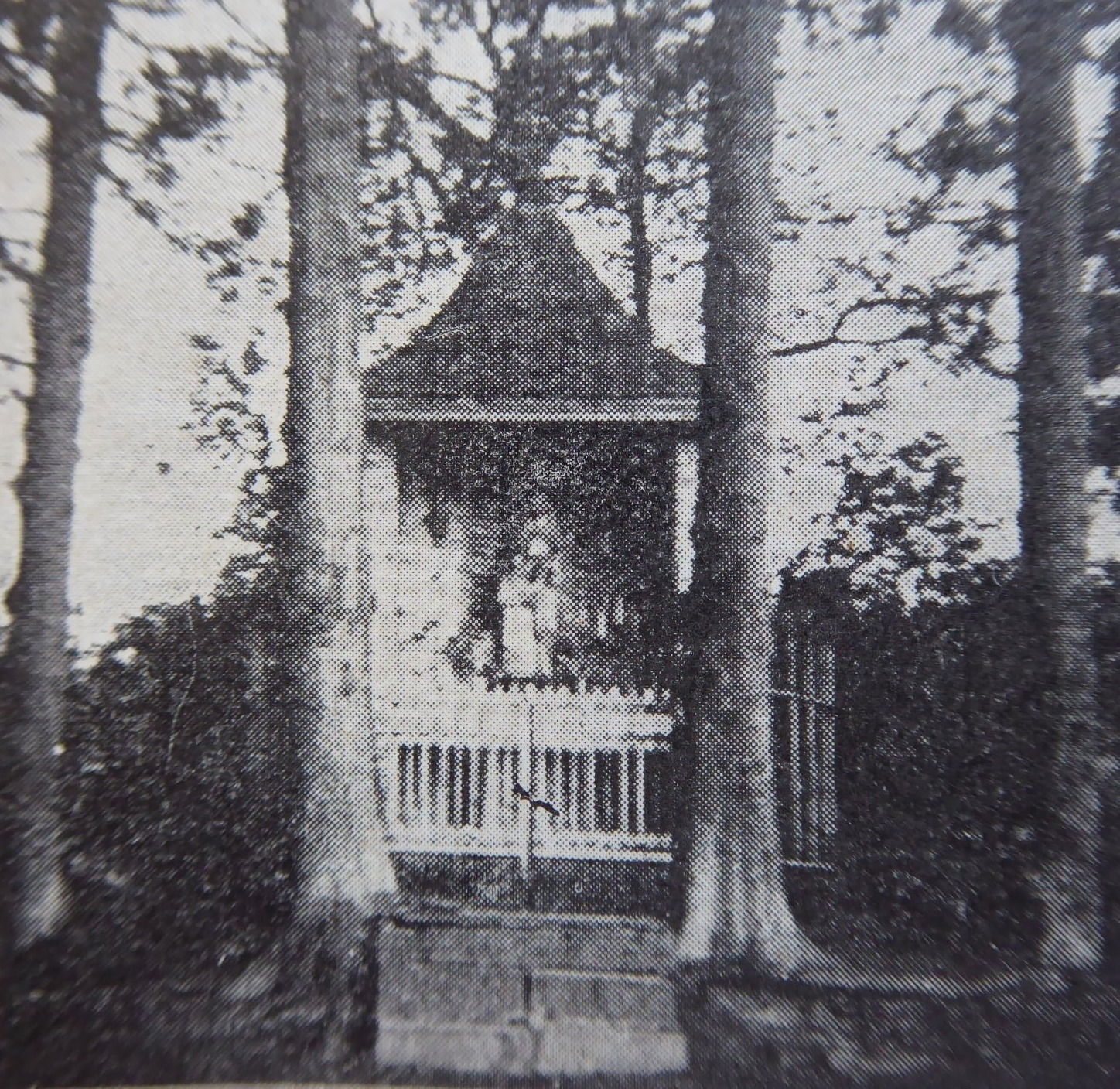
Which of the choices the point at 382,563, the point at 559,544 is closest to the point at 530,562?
the point at 559,544

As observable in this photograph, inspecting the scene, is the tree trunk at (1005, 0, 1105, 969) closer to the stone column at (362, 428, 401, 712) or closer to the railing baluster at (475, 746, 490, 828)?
the railing baluster at (475, 746, 490, 828)

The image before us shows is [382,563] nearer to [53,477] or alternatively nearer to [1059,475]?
[53,477]

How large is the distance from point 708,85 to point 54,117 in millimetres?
935

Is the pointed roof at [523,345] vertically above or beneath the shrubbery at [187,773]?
above

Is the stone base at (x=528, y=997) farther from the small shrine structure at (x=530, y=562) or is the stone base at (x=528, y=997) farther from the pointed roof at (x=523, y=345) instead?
the pointed roof at (x=523, y=345)

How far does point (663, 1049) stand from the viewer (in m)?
1.02

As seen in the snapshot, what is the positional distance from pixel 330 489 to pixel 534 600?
0.33 meters

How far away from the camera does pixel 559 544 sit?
1026mm

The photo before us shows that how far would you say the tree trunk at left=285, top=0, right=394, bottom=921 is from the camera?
40.7 inches

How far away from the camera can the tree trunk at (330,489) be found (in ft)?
3.39

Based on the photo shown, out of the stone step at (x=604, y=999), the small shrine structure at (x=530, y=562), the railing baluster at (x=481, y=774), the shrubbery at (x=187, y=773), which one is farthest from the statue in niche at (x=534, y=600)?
the stone step at (x=604, y=999)

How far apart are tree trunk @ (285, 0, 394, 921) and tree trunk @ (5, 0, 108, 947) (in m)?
0.30

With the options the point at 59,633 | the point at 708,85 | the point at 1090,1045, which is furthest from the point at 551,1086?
the point at 708,85

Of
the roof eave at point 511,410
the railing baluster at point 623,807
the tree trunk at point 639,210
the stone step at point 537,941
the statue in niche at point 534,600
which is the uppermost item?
the tree trunk at point 639,210
